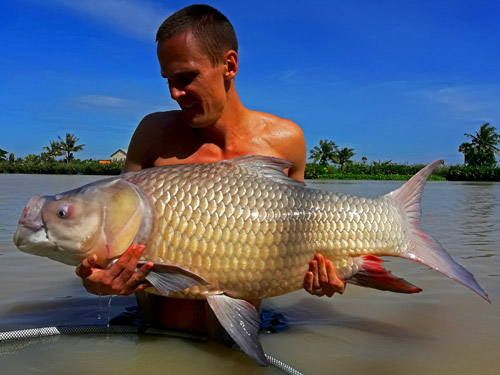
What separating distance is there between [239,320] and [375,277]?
2.36ft

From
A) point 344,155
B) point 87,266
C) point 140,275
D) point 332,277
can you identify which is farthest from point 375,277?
point 344,155

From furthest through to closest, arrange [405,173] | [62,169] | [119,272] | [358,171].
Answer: [358,171]
[405,173]
[62,169]
[119,272]

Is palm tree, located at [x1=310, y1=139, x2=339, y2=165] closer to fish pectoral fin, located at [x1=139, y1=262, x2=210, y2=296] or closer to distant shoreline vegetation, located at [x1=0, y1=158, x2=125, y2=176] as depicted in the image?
distant shoreline vegetation, located at [x1=0, y1=158, x2=125, y2=176]

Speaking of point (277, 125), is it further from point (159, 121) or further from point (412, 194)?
point (412, 194)

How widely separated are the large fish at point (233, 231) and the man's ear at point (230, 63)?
27.3 inches

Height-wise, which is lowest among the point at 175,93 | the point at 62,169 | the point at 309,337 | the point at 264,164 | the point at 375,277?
the point at 309,337

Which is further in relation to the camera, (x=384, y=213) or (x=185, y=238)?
(x=384, y=213)

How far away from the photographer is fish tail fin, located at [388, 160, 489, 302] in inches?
91.4

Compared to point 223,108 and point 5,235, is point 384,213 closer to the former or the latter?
point 223,108

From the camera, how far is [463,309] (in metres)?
3.36

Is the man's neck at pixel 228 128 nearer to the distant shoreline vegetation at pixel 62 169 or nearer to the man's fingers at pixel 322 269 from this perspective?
the man's fingers at pixel 322 269

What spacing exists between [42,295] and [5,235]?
9.07 feet

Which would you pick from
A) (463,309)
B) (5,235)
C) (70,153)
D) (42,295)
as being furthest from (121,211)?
(70,153)

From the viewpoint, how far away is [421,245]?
2.45 metres
